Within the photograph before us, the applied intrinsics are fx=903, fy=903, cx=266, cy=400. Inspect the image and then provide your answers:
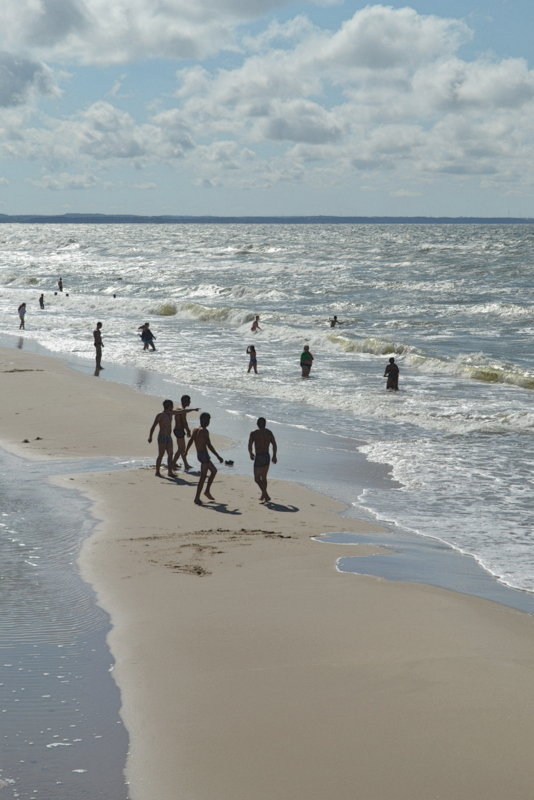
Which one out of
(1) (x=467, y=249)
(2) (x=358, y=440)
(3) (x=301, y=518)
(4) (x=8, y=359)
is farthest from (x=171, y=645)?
(1) (x=467, y=249)

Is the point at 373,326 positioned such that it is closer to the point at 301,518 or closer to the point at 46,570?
the point at 301,518

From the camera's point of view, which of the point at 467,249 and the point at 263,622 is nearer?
the point at 263,622

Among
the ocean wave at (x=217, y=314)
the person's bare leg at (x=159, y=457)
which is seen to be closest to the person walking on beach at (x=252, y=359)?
the person's bare leg at (x=159, y=457)

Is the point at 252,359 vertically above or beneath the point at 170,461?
above

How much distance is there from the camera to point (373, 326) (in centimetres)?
4831

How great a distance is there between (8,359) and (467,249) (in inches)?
3525

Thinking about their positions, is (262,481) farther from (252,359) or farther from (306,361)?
(252,359)

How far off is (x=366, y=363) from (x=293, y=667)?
27577mm

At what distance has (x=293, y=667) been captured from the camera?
792 centimetres

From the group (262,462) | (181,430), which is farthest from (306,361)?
(262,462)

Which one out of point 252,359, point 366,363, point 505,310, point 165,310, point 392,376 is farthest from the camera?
point 165,310

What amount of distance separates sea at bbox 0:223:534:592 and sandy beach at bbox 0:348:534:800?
2.26m

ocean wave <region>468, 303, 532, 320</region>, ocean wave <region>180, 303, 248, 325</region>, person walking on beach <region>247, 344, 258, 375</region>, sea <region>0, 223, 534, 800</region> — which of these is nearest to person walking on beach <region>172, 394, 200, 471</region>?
sea <region>0, 223, 534, 800</region>

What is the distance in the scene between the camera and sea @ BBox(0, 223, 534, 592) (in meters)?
15.2
